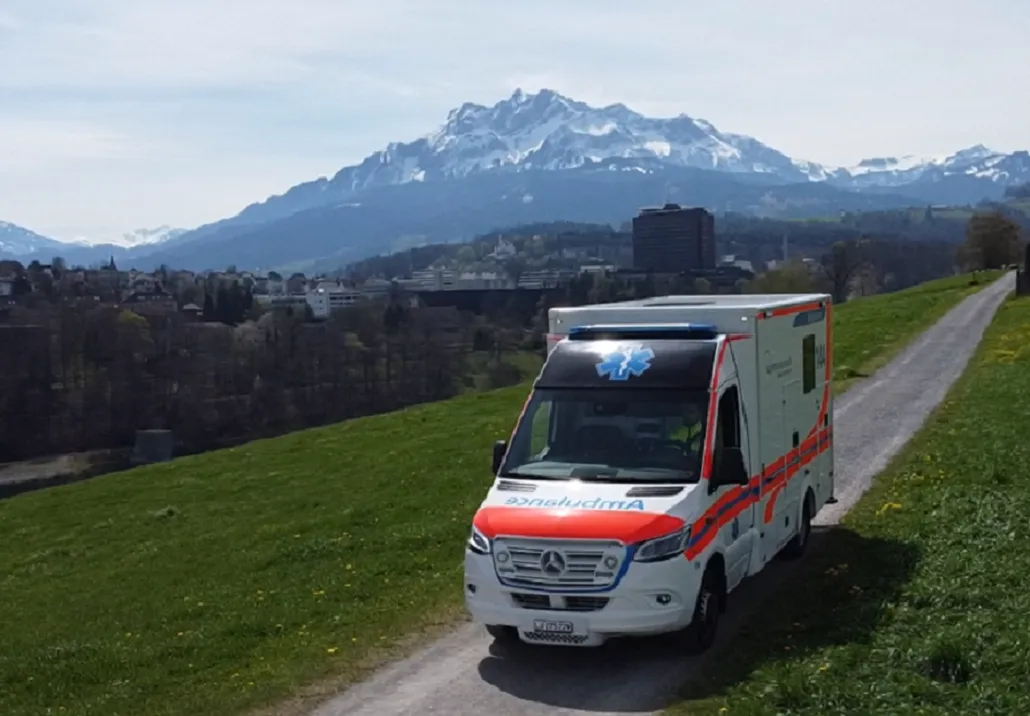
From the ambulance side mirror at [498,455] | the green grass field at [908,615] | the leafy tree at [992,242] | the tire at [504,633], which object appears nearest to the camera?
the green grass field at [908,615]

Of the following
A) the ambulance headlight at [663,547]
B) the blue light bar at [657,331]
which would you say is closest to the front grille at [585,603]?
the ambulance headlight at [663,547]

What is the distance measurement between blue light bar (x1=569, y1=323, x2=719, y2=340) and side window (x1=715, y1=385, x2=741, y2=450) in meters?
0.69

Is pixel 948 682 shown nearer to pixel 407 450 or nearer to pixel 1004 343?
pixel 407 450

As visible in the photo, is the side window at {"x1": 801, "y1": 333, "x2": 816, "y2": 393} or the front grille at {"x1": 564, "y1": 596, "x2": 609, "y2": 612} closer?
the front grille at {"x1": 564, "y1": 596, "x2": 609, "y2": 612}

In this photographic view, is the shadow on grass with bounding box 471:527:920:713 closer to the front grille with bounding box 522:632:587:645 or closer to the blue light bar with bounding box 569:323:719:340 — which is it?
the front grille with bounding box 522:632:587:645

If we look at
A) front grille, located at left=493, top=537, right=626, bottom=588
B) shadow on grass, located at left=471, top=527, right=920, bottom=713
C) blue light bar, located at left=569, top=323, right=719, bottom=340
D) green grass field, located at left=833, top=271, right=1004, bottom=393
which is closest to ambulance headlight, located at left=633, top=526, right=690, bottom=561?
front grille, located at left=493, top=537, right=626, bottom=588

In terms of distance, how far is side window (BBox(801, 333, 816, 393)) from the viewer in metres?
15.7

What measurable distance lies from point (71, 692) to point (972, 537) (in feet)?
34.8

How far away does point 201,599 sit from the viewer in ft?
54.5

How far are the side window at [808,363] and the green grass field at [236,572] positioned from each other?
2.53 metres

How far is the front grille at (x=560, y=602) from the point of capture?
36.7 feet

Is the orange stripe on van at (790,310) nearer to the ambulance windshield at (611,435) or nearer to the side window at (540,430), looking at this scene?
the ambulance windshield at (611,435)

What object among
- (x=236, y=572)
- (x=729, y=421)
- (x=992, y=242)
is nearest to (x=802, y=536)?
(x=729, y=421)

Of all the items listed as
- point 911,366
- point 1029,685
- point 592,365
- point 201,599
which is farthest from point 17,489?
point 1029,685
